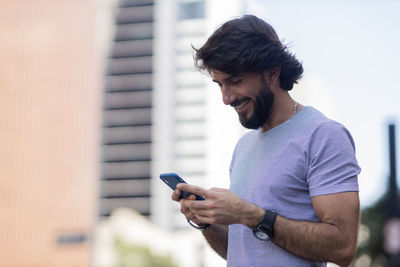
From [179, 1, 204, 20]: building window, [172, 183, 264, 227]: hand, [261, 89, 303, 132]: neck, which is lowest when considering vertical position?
[172, 183, 264, 227]: hand

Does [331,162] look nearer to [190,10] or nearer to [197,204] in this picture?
[197,204]

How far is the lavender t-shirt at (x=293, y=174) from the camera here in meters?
2.28

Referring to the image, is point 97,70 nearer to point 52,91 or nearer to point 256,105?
point 52,91

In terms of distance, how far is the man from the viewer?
7.30ft

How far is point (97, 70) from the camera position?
260 feet

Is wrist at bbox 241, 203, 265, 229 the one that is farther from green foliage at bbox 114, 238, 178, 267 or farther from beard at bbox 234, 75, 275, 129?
green foliage at bbox 114, 238, 178, 267

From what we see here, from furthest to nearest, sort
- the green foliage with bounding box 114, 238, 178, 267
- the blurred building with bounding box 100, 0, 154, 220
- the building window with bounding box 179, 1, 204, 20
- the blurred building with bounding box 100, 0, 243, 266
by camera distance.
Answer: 1. the building window with bounding box 179, 1, 204, 20
2. the blurred building with bounding box 100, 0, 154, 220
3. the blurred building with bounding box 100, 0, 243, 266
4. the green foliage with bounding box 114, 238, 178, 267

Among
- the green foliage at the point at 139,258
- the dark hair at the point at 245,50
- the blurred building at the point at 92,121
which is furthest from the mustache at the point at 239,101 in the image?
the green foliage at the point at 139,258

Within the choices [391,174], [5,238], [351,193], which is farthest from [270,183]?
[5,238]

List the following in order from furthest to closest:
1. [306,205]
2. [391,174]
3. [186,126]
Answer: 1. [186,126]
2. [391,174]
3. [306,205]

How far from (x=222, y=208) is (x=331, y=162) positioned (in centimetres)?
48

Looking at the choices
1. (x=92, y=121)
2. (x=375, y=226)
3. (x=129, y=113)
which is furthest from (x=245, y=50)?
(x=129, y=113)

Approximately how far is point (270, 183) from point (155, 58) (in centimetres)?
9783

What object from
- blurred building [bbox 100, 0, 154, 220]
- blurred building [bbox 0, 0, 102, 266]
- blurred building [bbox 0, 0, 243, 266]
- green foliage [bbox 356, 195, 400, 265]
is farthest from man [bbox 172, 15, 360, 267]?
blurred building [bbox 100, 0, 154, 220]
